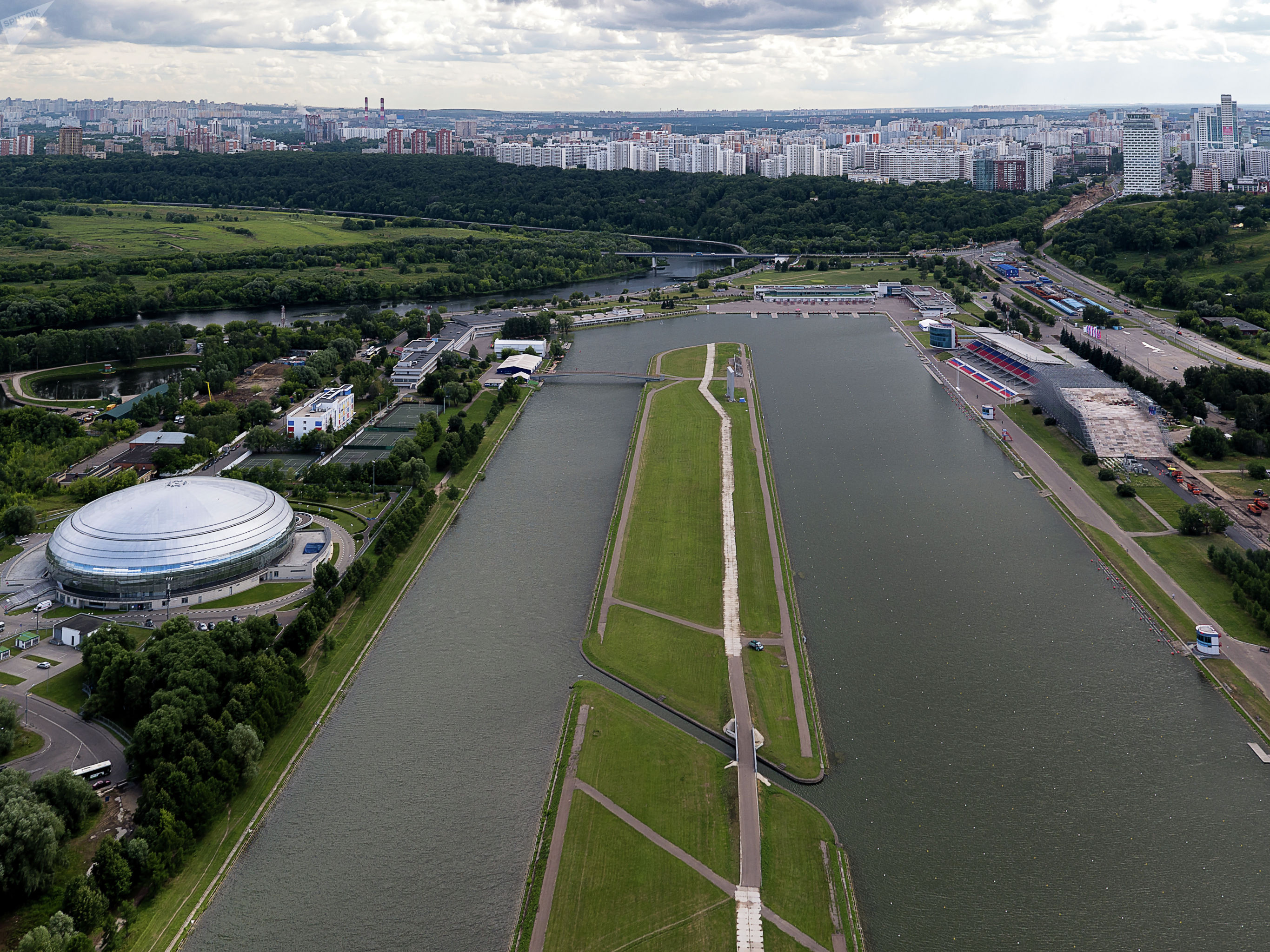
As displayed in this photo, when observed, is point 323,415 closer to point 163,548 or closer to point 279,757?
point 163,548

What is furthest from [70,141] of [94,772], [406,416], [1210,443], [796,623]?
[796,623]

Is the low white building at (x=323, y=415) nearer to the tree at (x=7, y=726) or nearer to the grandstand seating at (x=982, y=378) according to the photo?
the tree at (x=7, y=726)

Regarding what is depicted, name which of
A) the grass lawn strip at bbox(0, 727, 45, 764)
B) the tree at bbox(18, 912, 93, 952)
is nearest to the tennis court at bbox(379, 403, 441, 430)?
the grass lawn strip at bbox(0, 727, 45, 764)

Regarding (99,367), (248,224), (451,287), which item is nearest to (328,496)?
(99,367)

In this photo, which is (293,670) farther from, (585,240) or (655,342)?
(585,240)

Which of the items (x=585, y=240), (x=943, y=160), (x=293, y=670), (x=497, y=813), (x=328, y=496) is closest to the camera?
(x=497, y=813)
